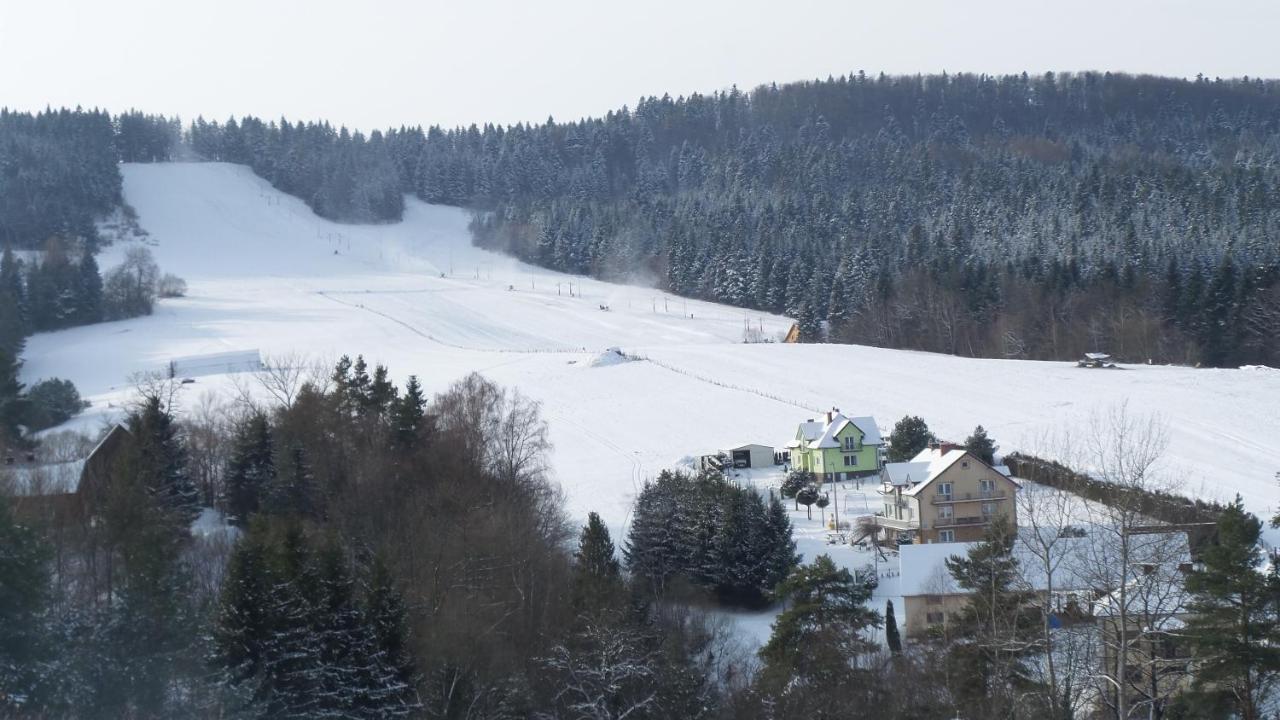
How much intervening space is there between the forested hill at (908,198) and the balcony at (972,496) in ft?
107

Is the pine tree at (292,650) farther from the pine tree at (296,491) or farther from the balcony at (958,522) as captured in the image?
the balcony at (958,522)

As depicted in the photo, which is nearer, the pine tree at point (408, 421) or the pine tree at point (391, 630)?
the pine tree at point (391, 630)

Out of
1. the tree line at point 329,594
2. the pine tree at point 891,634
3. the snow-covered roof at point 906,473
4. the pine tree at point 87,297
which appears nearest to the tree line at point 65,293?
the pine tree at point 87,297

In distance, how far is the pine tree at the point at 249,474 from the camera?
28.4 metres

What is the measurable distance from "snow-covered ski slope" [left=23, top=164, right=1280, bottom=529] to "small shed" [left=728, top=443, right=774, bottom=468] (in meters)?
1.49

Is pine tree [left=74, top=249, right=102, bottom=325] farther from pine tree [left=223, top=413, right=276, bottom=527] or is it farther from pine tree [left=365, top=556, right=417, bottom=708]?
pine tree [left=365, top=556, right=417, bottom=708]

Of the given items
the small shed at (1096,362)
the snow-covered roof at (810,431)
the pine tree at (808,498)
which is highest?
the small shed at (1096,362)

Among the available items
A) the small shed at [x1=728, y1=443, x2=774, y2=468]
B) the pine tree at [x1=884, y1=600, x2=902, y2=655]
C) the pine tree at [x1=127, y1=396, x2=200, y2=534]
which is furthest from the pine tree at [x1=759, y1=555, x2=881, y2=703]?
the small shed at [x1=728, y1=443, x2=774, y2=468]

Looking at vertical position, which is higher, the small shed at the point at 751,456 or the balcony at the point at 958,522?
the small shed at the point at 751,456

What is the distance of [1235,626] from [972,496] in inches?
625

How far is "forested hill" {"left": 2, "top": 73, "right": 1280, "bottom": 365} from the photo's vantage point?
66.4 meters

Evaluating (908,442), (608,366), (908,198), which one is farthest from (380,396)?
(908,198)

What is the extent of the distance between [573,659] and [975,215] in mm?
86470

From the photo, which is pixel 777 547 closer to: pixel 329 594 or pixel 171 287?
pixel 329 594
